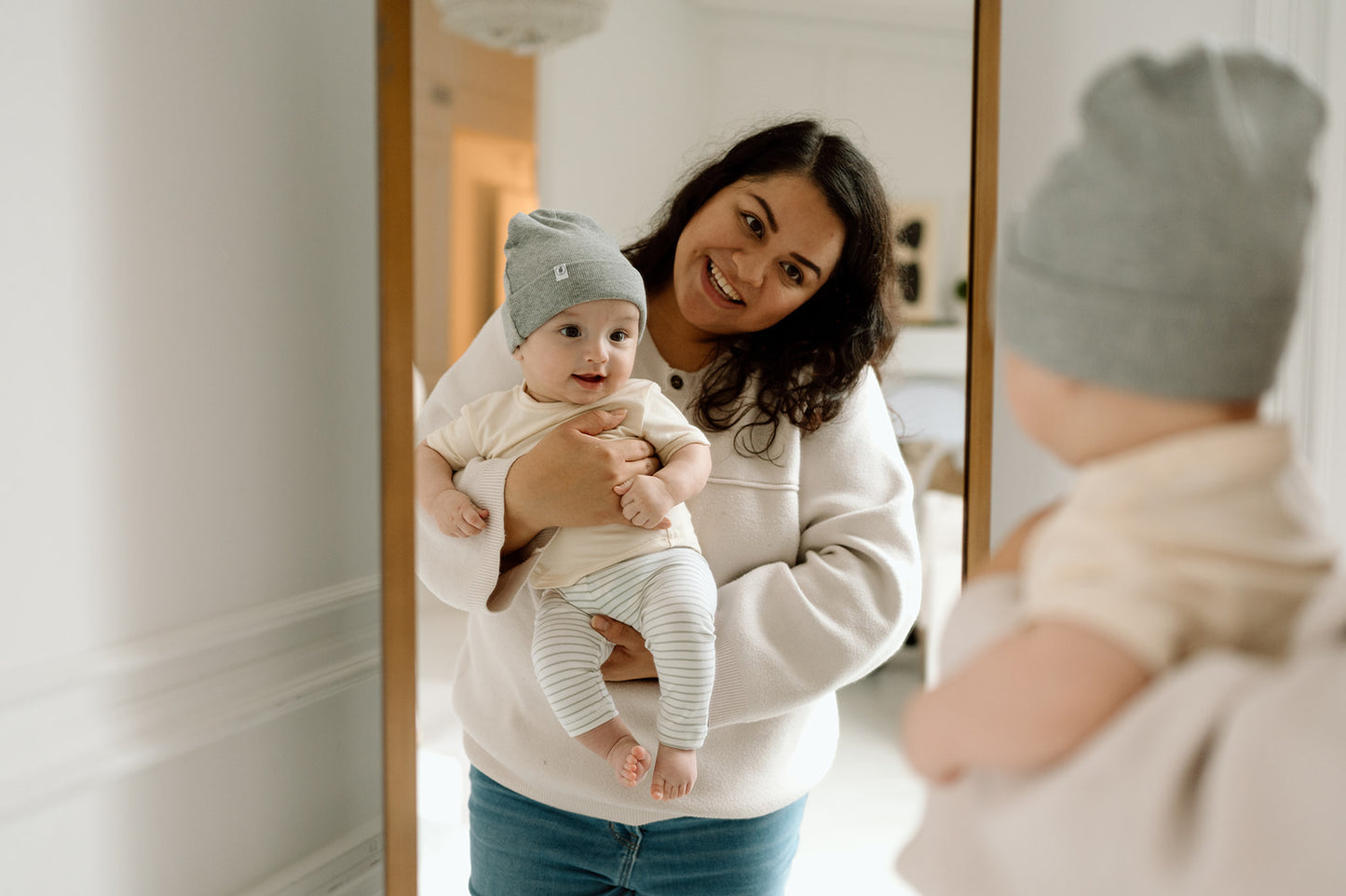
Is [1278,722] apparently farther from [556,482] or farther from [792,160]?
[792,160]

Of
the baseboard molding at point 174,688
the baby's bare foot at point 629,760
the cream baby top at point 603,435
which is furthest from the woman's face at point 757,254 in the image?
the baseboard molding at point 174,688

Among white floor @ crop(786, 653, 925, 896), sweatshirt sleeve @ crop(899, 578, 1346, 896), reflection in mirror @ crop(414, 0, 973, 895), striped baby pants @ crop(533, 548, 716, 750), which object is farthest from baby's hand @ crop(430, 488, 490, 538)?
sweatshirt sleeve @ crop(899, 578, 1346, 896)

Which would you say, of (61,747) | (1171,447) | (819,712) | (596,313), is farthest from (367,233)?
(1171,447)

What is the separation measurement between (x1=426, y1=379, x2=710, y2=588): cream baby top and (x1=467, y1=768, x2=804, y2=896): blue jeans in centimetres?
37

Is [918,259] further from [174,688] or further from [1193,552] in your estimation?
[174,688]

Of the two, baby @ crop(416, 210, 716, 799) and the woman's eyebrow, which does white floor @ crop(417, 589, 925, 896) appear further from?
the woman's eyebrow

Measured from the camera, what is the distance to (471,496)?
98 cm

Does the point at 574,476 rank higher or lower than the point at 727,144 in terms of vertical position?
lower

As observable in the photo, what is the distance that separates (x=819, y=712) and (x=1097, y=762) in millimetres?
771

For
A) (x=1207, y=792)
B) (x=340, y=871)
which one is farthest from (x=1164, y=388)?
(x=340, y=871)

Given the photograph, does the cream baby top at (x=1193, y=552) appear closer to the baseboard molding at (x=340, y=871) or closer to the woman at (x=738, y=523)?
the woman at (x=738, y=523)

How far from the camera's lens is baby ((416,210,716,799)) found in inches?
35.2

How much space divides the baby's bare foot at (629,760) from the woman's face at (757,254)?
435 millimetres

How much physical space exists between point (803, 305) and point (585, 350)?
246mm
